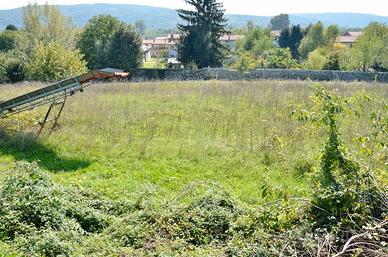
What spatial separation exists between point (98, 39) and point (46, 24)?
21.1 feet

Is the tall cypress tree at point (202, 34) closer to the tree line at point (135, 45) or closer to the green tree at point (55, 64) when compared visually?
the tree line at point (135, 45)

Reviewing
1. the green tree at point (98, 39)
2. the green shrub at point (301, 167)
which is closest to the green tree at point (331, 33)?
the green tree at point (98, 39)

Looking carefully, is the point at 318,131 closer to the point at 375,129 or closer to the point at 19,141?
the point at 375,129

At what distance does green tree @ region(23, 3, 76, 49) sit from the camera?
40362 mm

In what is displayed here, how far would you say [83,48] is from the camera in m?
39.6

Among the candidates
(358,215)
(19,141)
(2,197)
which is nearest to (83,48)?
(19,141)

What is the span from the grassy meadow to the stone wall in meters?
14.0

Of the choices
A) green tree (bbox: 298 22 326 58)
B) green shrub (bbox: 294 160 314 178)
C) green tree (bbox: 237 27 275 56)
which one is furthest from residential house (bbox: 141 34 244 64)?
green shrub (bbox: 294 160 314 178)

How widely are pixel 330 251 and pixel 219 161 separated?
550 centimetres

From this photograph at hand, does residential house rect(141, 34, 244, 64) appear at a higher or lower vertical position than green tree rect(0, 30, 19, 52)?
lower

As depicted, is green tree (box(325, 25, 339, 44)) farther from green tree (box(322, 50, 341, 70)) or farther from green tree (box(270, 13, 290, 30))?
green tree (box(270, 13, 290, 30))

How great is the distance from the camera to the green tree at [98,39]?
36.7 metres

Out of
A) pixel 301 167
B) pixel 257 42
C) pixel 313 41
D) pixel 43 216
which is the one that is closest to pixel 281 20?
pixel 313 41

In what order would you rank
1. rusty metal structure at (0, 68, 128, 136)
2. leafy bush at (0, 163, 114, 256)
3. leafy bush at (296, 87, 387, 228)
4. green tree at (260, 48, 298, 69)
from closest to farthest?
1. leafy bush at (296, 87, 387, 228)
2. leafy bush at (0, 163, 114, 256)
3. rusty metal structure at (0, 68, 128, 136)
4. green tree at (260, 48, 298, 69)
